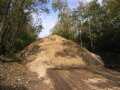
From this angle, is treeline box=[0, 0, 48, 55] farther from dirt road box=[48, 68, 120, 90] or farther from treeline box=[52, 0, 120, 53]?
treeline box=[52, 0, 120, 53]

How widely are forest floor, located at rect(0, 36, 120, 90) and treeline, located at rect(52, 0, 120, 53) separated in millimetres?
14425

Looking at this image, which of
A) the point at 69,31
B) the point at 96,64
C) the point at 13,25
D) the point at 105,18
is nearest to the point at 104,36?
the point at 105,18

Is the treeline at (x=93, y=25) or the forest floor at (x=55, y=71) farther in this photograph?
the treeline at (x=93, y=25)

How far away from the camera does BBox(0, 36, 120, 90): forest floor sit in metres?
9.95

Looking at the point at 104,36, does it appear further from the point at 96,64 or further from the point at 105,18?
the point at 96,64

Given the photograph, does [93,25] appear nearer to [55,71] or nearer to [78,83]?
[55,71]

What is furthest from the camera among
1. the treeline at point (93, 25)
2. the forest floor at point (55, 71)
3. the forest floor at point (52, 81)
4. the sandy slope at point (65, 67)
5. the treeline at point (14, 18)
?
the treeline at point (93, 25)

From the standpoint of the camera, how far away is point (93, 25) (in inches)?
1362

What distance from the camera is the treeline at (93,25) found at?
31.4 m

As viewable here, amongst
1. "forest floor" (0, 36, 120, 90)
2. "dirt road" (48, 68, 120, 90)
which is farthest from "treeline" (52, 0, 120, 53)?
"dirt road" (48, 68, 120, 90)

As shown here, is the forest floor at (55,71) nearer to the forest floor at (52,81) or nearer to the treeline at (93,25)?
the forest floor at (52,81)

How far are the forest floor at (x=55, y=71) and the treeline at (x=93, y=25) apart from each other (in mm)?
14425

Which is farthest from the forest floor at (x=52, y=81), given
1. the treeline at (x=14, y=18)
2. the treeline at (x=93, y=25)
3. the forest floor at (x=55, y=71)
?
the treeline at (x=93, y=25)

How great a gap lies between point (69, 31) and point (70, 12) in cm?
466
